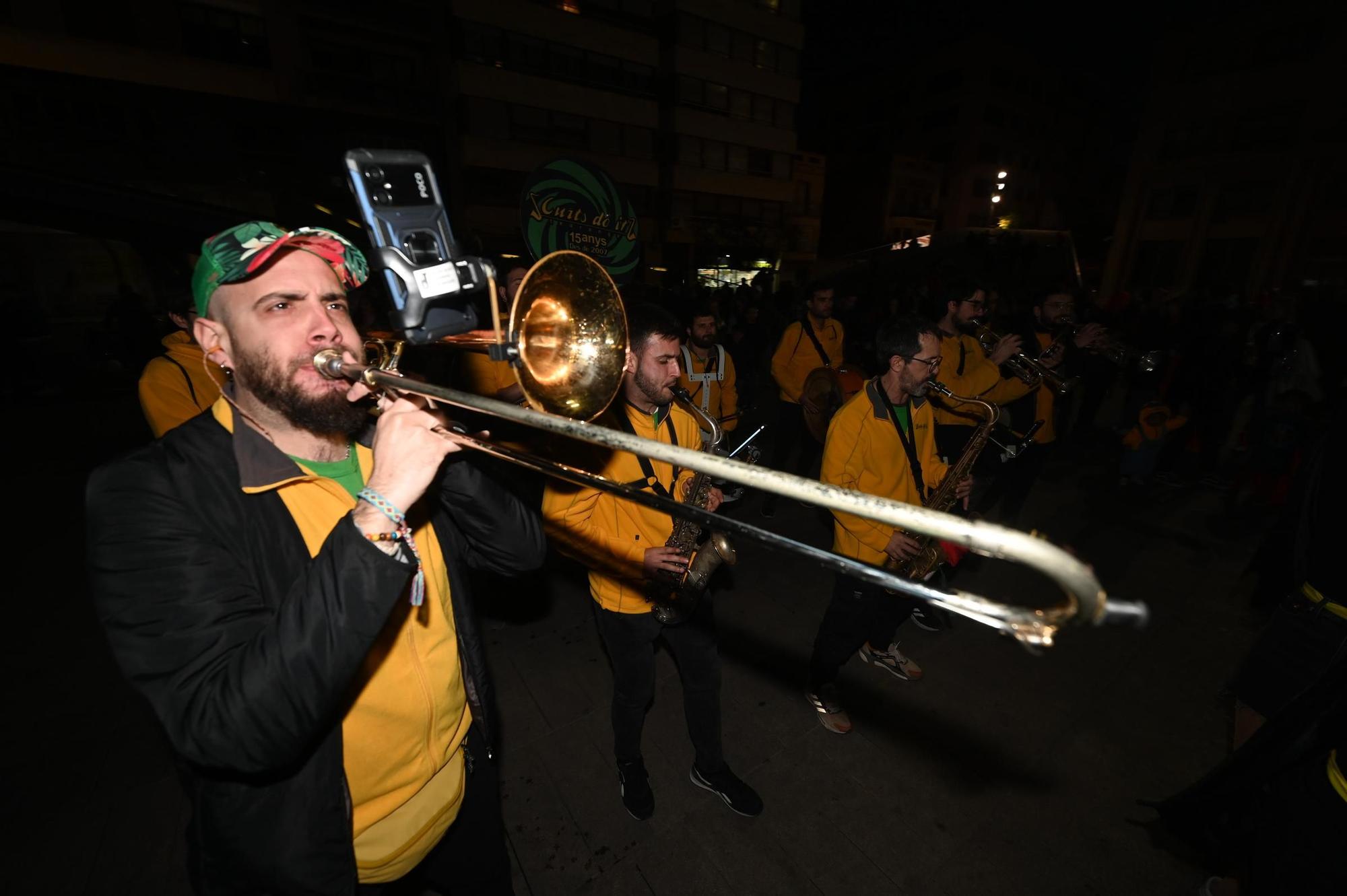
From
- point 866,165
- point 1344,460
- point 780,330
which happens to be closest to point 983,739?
point 1344,460

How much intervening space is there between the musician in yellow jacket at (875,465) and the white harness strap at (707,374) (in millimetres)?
2042

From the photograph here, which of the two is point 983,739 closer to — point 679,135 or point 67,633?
point 67,633

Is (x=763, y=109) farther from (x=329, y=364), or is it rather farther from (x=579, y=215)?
(x=329, y=364)

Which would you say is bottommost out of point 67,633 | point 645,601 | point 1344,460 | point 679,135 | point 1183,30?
point 67,633

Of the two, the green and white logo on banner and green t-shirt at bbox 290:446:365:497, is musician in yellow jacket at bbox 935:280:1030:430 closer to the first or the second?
the green and white logo on banner

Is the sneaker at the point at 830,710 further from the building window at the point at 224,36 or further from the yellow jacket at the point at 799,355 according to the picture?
the building window at the point at 224,36

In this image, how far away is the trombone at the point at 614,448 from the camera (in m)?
0.77

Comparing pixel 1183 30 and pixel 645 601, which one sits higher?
pixel 1183 30

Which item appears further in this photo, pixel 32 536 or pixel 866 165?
pixel 866 165

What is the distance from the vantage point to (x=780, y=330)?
1600 cm

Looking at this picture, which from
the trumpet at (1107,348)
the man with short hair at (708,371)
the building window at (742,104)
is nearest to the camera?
the trumpet at (1107,348)

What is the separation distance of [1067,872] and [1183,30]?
142 feet

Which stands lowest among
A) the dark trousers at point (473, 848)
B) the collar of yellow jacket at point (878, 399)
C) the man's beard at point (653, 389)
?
the dark trousers at point (473, 848)

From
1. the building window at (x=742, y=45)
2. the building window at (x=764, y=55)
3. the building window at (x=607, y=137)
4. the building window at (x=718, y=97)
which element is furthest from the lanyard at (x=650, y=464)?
the building window at (x=764, y=55)
